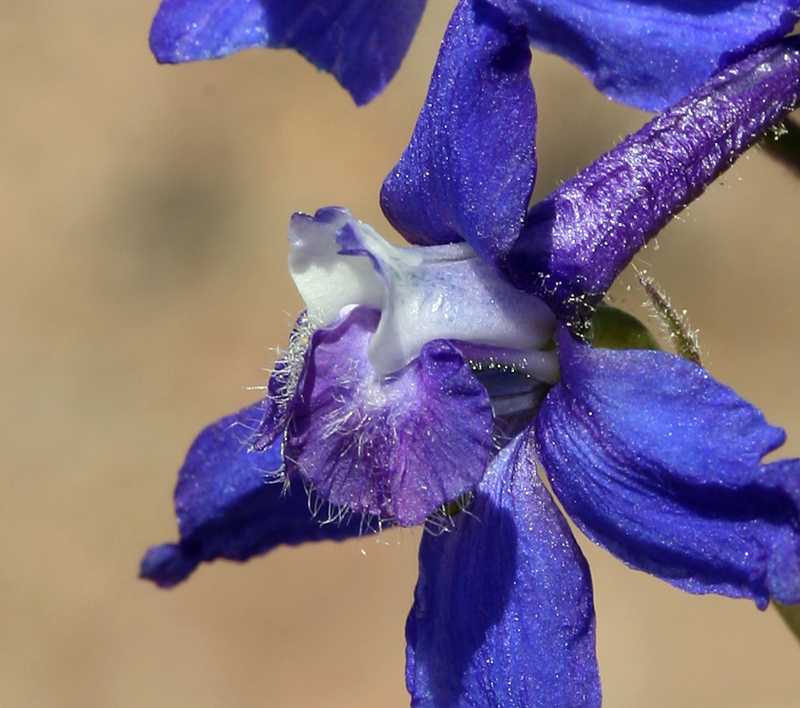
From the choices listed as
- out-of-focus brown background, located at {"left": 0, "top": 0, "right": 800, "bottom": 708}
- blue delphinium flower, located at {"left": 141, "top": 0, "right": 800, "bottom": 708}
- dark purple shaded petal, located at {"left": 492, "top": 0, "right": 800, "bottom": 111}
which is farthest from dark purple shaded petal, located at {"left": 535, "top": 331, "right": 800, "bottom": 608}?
out-of-focus brown background, located at {"left": 0, "top": 0, "right": 800, "bottom": 708}

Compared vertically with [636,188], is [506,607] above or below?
below

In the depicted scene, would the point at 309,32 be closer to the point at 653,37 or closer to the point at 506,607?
the point at 653,37

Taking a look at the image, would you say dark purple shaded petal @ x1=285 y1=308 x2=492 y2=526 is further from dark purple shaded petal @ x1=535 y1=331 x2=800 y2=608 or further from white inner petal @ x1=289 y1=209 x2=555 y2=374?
dark purple shaded petal @ x1=535 y1=331 x2=800 y2=608

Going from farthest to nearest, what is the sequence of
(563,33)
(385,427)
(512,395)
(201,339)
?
(201,339), (563,33), (512,395), (385,427)

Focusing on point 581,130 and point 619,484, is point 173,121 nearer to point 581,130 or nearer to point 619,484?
point 581,130

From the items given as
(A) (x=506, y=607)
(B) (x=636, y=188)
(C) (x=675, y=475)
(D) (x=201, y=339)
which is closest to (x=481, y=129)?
(B) (x=636, y=188)

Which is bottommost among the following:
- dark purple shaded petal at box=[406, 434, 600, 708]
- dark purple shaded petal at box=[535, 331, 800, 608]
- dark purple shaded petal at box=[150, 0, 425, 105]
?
dark purple shaded petal at box=[406, 434, 600, 708]
